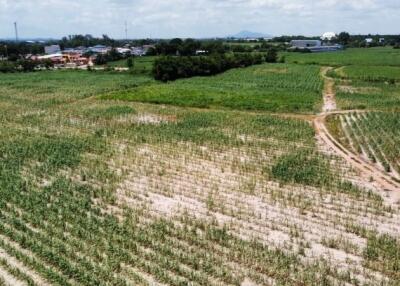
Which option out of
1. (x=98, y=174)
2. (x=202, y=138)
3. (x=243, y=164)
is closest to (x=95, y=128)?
(x=202, y=138)

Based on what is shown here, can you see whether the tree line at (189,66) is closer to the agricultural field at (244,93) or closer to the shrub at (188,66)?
the shrub at (188,66)

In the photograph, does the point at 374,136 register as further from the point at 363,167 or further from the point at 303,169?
the point at 303,169

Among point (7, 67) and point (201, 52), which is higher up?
point (201, 52)

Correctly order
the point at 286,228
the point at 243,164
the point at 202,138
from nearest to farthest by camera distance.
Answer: the point at 286,228
the point at 243,164
the point at 202,138

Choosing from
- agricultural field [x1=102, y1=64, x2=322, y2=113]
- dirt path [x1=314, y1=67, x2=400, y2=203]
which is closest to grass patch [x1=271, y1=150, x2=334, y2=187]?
dirt path [x1=314, y1=67, x2=400, y2=203]

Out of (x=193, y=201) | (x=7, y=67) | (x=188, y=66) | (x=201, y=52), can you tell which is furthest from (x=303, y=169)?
Answer: (x=201, y=52)

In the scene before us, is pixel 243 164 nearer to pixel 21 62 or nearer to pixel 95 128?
pixel 95 128

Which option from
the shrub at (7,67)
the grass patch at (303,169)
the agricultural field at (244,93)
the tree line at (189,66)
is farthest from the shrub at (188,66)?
the grass patch at (303,169)
